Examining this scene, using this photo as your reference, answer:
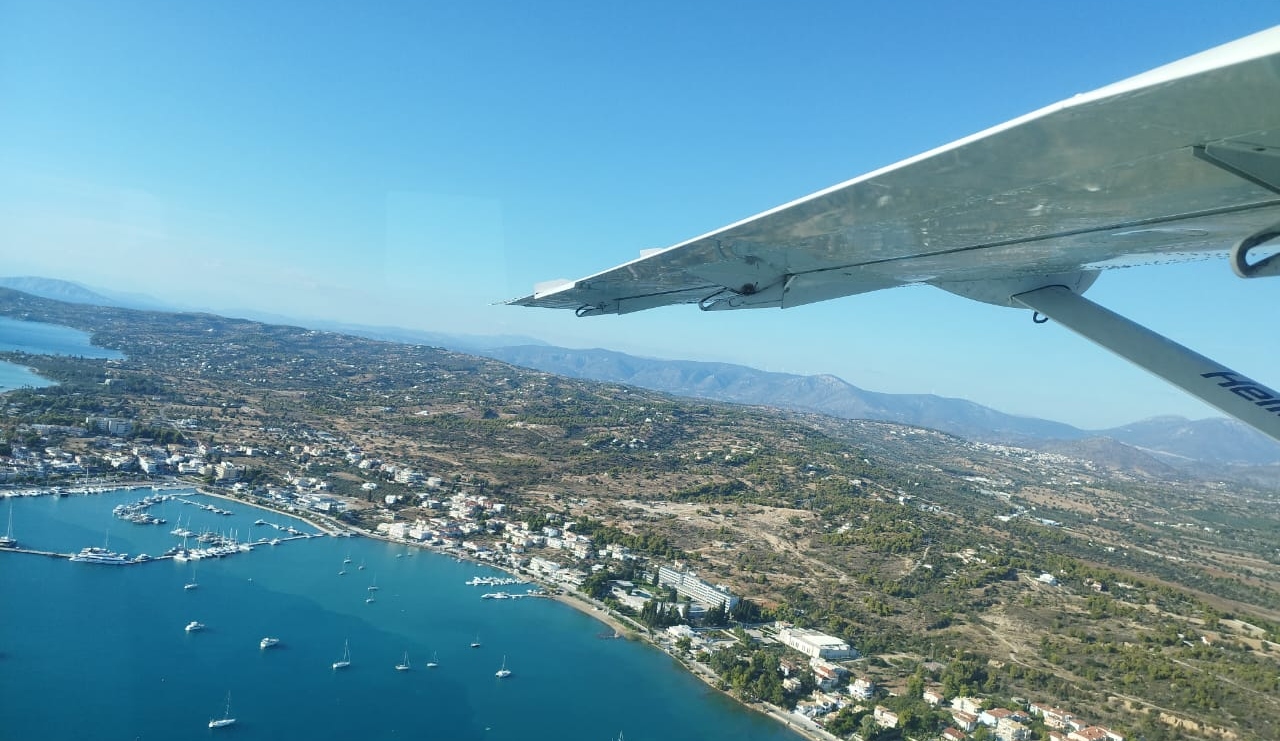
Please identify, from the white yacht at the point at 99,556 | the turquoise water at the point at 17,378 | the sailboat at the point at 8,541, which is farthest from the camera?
the turquoise water at the point at 17,378

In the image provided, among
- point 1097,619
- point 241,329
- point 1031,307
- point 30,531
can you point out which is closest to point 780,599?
point 1097,619

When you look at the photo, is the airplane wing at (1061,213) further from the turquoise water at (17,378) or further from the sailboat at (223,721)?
the turquoise water at (17,378)

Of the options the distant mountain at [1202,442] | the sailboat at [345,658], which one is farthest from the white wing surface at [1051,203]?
the distant mountain at [1202,442]

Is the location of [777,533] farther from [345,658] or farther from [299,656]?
[299,656]

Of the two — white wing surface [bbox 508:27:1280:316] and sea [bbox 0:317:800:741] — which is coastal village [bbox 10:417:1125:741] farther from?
white wing surface [bbox 508:27:1280:316]

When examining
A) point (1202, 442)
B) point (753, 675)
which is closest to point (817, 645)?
point (753, 675)

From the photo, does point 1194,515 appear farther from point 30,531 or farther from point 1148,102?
point 30,531
